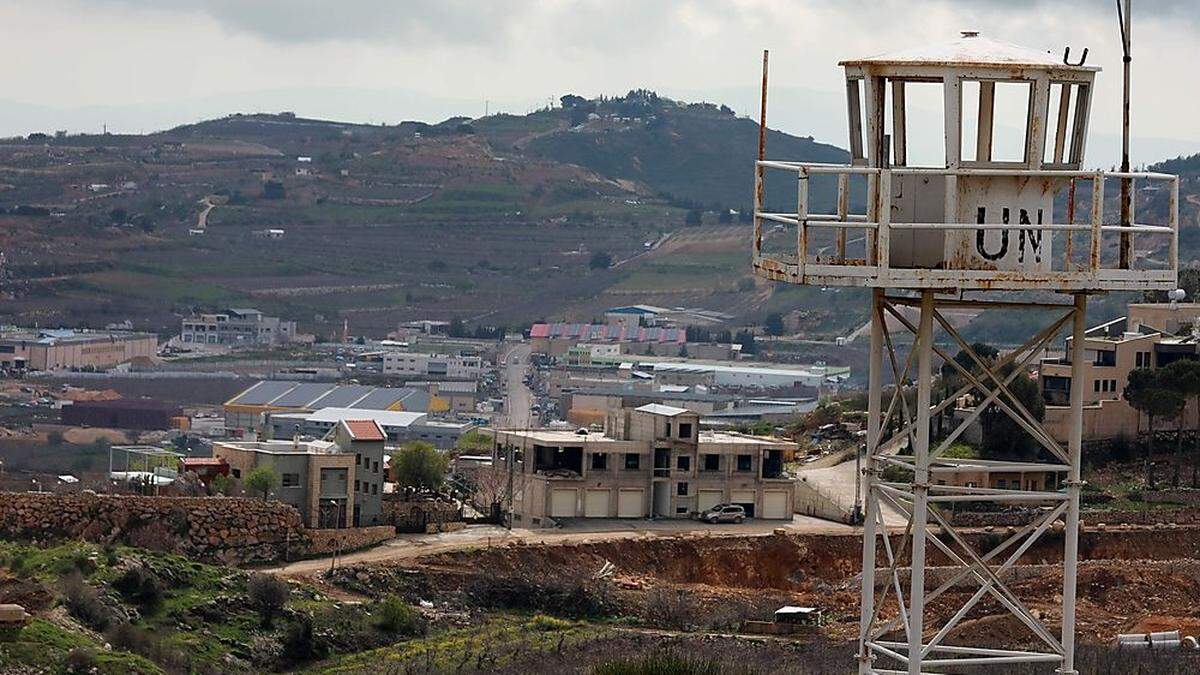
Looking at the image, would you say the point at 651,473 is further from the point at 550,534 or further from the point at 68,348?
the point at 68,348

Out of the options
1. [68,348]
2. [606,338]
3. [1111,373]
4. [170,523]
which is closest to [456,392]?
[68,348]

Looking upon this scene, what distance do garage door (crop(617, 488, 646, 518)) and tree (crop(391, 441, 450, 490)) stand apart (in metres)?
4.28

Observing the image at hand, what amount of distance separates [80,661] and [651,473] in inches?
1048

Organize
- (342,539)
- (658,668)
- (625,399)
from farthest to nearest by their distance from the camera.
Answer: (625,399)
(342,539)
(658,668)

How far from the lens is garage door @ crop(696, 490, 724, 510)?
5678cm

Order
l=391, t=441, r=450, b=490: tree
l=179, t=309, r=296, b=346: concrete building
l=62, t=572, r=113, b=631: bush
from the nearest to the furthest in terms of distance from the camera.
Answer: l=62, t=572, r=113, b=631: bush
l=391, t=441, r=450, b=490: tree
l=179, t=309, r=296, b=346: concrete building

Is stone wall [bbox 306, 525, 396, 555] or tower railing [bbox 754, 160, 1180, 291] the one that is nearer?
tower railing [bbox 754, 160, 1180, 291]

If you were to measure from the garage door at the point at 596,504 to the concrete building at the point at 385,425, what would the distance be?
41520 millimetres

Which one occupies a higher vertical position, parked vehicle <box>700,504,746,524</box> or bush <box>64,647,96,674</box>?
bush <box>64,647,96,674</box>

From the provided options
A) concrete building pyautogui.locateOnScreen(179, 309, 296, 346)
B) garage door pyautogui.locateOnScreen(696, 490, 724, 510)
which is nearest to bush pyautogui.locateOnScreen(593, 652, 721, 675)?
garage door pyautogui.locateOnScreen(696, 490, 724, 510)

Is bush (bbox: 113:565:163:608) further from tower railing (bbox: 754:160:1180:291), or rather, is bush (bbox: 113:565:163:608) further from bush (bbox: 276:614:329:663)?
tower railing (bbox: 754:160:1180:291)

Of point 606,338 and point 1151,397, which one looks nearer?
point 1151,397

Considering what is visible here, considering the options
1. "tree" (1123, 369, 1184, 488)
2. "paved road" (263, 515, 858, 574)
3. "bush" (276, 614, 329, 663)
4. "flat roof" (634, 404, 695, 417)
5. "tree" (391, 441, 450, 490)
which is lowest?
"bush" (276, 614, 329, 663)

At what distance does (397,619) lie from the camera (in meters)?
40.5
